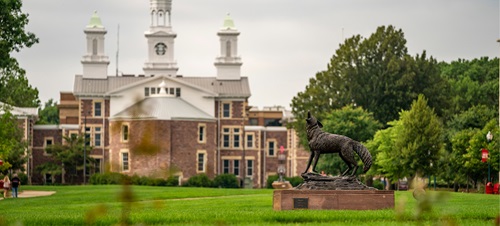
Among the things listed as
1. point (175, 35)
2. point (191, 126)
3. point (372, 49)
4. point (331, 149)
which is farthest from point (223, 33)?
point (331, 149)

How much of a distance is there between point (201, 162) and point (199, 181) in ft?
18.1

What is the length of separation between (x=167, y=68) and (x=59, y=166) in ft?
67.7

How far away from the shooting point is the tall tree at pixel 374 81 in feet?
290

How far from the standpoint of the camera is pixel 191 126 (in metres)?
97.8

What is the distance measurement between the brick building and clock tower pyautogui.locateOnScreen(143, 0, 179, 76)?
6.49ft

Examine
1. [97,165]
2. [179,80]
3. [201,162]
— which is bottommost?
[97,165]

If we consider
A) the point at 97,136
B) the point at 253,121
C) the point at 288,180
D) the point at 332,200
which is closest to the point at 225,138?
the point at 288,180

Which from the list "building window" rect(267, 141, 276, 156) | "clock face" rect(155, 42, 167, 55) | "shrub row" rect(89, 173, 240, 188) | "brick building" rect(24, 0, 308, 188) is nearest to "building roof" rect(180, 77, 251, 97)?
"brick building" rect(24, 0, 308, 188)

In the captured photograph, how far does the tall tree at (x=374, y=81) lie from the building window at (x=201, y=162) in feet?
34.0

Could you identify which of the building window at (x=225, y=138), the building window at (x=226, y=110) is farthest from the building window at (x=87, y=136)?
the building window at (x=226, y=110)

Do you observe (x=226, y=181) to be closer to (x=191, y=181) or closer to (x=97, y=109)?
(x=191, y=181)

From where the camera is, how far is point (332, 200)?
95.3 ft

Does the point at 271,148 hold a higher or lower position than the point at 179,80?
lower

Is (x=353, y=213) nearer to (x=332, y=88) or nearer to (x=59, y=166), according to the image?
(x=332, y=88)
